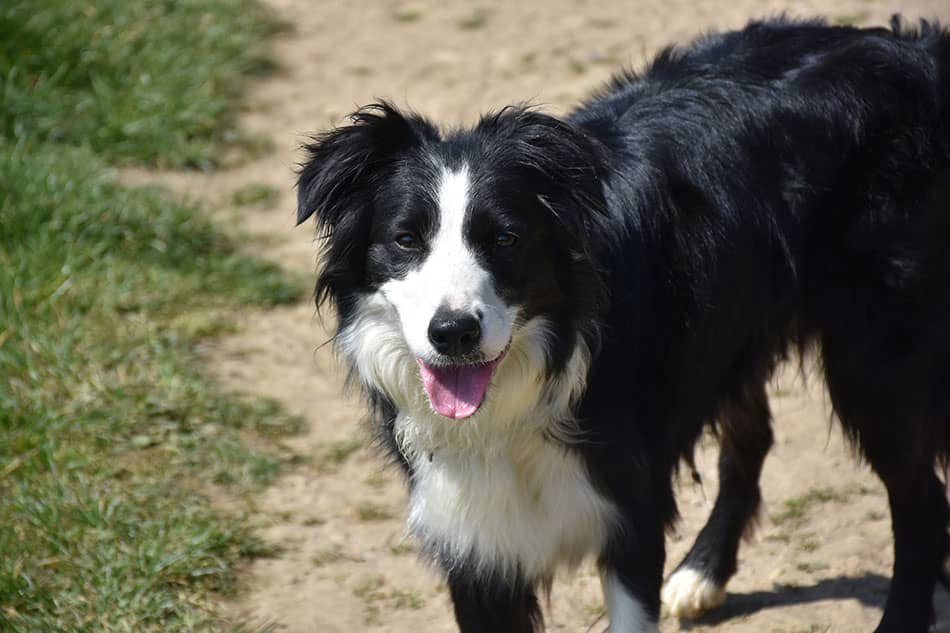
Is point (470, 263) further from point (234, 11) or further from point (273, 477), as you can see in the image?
point (234, 11)

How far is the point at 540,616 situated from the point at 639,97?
1.51 m

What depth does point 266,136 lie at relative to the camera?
24.0 ft

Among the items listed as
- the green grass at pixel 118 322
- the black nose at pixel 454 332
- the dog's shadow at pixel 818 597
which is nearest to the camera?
the black nose at pixel 454 332

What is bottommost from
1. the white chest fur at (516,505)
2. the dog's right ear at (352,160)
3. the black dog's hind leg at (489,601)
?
the black dog's hind leg at (489,601)

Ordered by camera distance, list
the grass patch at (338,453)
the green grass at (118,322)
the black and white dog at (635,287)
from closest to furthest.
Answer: the black and white dog at (635,287) < the green grass at (118,322) < the grass patch at (338,453)

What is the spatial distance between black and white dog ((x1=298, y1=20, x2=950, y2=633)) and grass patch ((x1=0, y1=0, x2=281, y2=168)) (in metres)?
3.84

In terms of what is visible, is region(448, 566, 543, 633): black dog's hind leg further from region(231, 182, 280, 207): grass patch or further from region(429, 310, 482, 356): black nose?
region(231, 182, 280, 207): grass patch

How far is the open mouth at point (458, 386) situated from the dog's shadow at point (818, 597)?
149 centimetres

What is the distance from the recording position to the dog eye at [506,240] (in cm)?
311

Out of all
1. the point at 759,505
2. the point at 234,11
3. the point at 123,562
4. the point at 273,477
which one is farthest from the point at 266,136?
the point at 759,505

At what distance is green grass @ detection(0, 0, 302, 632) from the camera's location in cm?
425

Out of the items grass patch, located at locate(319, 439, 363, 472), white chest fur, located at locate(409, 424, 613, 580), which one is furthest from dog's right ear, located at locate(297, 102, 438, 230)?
grass patch, located at locate(319, 439, 363, 472)

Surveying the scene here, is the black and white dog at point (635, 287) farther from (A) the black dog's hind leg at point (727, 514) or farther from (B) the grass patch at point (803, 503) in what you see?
(B) the grass patch at point (803, 503)

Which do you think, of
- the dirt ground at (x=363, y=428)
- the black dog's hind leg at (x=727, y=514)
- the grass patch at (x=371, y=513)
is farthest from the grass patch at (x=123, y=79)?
the black dog's hind leg at (x=727, y=514)
